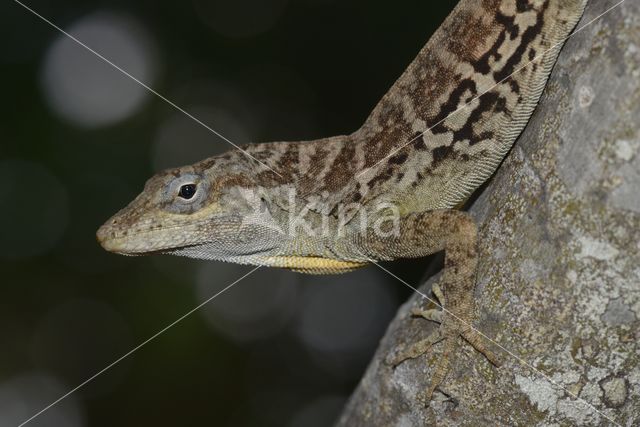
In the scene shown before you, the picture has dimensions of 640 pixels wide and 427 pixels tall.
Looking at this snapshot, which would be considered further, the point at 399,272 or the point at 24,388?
the point at 24,388

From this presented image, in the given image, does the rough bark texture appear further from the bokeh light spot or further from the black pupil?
the bokeh light spot

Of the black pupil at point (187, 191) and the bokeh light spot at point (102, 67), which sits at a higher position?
the bokeh light spot at point (102, 67)

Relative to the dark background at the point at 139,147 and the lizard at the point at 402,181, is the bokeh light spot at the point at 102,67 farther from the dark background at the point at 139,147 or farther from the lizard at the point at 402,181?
the lizard at the point at 402,181

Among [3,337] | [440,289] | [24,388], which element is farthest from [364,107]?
[24,388]

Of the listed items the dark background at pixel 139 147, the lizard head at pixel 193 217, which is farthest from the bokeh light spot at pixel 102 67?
the lizard head at pixel 193 217

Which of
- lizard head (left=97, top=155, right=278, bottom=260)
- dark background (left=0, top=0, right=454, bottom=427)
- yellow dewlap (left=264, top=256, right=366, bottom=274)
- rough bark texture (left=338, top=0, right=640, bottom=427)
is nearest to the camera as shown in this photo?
rough bark texture (left=338, top=0, right=640, bottom=427)

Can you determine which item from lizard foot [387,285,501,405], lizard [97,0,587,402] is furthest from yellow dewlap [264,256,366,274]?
lizard foot [387,285,501,405]

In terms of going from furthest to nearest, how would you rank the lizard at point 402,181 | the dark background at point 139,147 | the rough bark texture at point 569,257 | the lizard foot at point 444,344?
the dark background at point 139,147, the lizard at point 402,181, the lizard foot at point 444,344, the rough bark texture at point 569,257

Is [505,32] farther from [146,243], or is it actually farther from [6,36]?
[6,36]
